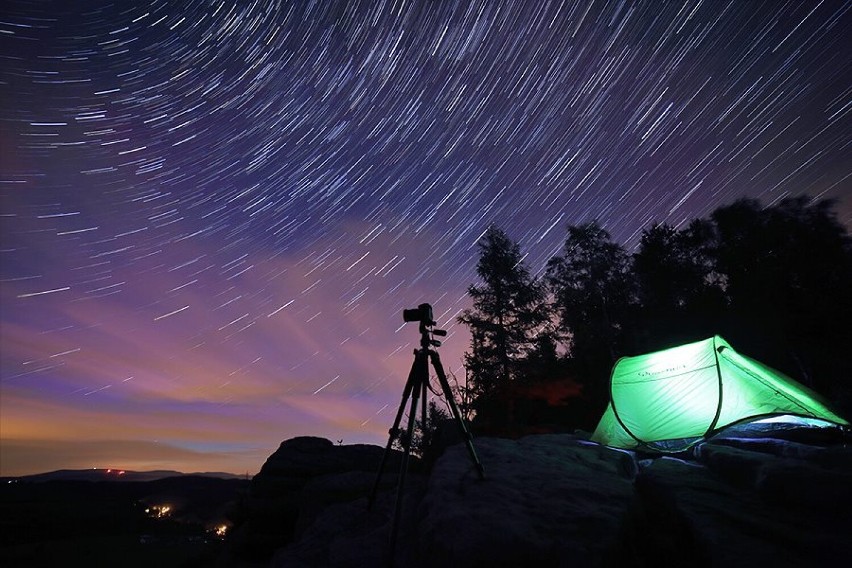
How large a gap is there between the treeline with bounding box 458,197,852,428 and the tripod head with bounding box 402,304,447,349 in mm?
15838

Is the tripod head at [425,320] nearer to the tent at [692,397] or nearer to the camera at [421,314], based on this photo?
the camera at [421,314]

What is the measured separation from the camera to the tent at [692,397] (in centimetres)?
583

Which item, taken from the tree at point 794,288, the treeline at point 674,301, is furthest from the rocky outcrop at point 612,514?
the tree at point 794,288

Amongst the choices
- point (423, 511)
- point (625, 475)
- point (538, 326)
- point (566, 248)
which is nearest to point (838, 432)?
point (625, 475)

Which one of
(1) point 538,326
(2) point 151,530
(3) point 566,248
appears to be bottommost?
(2) point 151,530

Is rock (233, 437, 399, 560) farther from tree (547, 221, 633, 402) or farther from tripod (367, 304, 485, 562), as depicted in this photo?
tree (547, 221, 633, 402)

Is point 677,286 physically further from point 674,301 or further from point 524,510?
point 524,510

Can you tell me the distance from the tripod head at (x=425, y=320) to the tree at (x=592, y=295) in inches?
771

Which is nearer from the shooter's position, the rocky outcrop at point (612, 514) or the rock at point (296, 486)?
the rocky outcrop at point (612, 514)


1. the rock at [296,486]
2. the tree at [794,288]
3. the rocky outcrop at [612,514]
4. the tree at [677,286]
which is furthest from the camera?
the tree at [677,286]

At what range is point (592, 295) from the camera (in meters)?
24.6

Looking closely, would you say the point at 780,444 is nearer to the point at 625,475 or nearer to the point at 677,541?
the point at 625,475

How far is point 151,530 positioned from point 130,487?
75722mm

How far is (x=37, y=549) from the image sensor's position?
51.3 m
